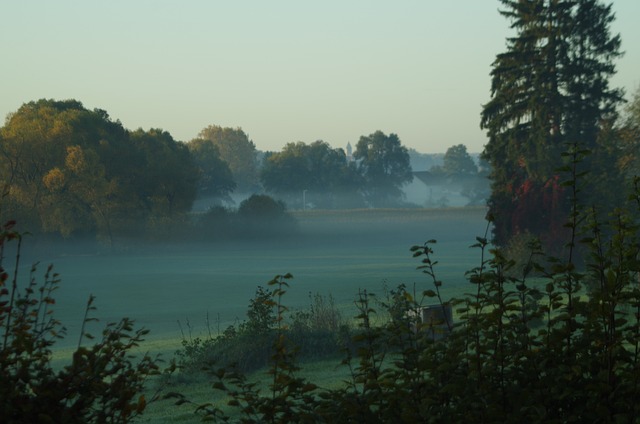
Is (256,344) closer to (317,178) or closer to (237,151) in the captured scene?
(317,178)

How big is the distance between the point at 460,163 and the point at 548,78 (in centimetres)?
10623

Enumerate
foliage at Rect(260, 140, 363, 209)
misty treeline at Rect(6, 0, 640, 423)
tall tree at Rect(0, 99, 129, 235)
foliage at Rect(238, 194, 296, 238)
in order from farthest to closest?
1. foliage at Rect(260, 140, 363, 209)
2. foliage at Rect(238, 194, 296, 238)
3. tall tree at Rect(0, 99, 129, 235)
4. misty treeline at Rect(6, 0, 640, 423)

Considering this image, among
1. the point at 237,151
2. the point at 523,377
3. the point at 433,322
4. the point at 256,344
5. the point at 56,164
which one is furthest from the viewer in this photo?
the point at 237,151

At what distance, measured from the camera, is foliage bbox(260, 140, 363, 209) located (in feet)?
346

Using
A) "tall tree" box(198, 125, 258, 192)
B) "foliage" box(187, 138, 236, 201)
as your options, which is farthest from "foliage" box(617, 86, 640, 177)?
A: "tall tree" box(198, 125, 258, 192)

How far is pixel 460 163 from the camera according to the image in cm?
14238

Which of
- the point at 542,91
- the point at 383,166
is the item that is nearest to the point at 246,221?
the point at 542,91

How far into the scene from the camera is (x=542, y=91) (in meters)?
36.7

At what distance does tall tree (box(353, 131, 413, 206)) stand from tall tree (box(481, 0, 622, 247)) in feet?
235

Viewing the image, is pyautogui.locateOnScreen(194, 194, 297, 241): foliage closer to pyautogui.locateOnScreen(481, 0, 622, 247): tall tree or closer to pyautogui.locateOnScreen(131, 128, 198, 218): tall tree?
pyautogui.locateOnScreen(131, 128, 198, 218): tall tree

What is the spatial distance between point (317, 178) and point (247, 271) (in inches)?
2391

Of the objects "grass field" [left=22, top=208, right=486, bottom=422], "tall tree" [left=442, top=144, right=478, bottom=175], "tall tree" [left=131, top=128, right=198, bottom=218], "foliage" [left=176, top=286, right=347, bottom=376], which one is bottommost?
"grass field" [left=22, top=208, right=486, bottom=422]

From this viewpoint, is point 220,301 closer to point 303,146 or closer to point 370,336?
point 370,336

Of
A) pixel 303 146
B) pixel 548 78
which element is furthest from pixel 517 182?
pixel 303 146
